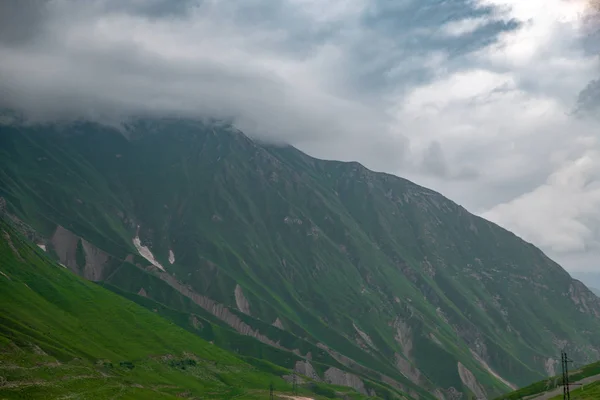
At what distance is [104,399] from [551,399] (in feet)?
425

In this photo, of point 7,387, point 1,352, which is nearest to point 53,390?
point 7,387

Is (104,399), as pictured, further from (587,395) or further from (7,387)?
(587,395)

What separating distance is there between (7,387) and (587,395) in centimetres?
15491

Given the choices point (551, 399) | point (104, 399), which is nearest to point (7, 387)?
point (104, 399)

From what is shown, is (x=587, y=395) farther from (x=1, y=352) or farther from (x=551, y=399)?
(x=1, y=352)

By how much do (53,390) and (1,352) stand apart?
27252mm

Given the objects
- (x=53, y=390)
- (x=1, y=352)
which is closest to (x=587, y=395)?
(x=53, y=390)

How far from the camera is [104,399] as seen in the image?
616 feet

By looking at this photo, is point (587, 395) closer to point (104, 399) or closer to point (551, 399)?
point (551, 399)

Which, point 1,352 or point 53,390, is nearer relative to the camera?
point 53,390

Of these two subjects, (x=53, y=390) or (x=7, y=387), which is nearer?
(x=7, y=387)

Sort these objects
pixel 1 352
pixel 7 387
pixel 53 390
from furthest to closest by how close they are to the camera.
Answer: pixel 1 352
pixel 53 390
pixel 7 387

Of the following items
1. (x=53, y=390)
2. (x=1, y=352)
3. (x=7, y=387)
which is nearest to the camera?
(x=7, y=387)

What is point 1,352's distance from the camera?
646ft
